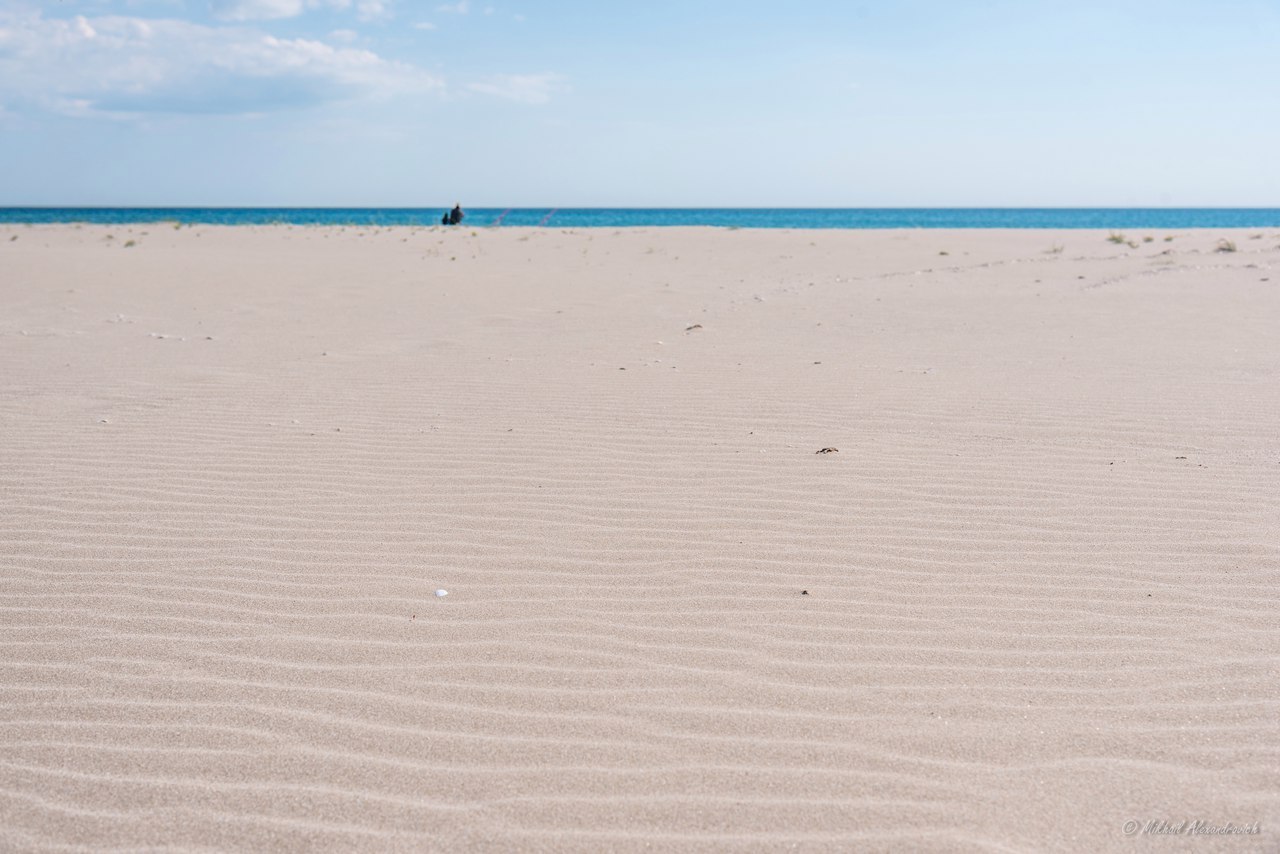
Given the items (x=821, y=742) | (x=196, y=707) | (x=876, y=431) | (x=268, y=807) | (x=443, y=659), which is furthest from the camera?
(x=876, y=431)

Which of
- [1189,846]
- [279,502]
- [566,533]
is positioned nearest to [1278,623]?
[1189,846]

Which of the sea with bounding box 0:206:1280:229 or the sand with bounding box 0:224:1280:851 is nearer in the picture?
the sand with bounding box 0:224:1280:851

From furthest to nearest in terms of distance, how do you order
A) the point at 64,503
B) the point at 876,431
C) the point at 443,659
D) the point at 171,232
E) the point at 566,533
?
the point at 171,232
the point at 876,431
the point at 64,503
the point at 566,533
the point at 443,659

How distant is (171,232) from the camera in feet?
93.2

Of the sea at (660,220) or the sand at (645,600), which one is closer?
the sand at (645,600)

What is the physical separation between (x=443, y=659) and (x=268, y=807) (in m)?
0.88

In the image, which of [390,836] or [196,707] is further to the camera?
[196,707]

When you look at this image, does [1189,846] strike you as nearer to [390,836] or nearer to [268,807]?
[390,836]

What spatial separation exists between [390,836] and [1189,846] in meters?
1.90

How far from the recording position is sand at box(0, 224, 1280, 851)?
105 inches

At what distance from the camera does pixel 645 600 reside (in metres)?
3.96

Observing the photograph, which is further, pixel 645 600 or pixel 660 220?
pixel 660 220

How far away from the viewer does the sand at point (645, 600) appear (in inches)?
105

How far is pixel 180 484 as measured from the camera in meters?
5.51
